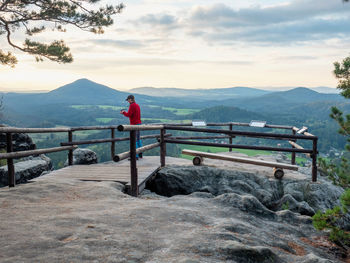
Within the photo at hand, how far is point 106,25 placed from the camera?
48.5 feet

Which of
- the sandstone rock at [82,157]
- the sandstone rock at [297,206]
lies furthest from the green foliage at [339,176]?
the sandstone rock at [82,157]

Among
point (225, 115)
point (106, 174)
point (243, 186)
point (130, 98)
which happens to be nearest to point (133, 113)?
point (130, 98)

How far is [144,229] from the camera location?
4.09 m

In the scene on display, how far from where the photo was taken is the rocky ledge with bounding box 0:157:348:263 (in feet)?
11.0

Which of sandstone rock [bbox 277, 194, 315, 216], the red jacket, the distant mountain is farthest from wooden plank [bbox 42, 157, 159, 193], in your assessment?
the distant mountain

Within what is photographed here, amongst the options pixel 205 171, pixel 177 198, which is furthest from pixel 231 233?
pixel 205 171

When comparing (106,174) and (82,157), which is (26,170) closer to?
(82,157)

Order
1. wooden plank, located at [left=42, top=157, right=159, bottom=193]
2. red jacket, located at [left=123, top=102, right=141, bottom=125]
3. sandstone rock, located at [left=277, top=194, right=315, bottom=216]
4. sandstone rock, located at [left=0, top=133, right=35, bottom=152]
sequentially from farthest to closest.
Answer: sandstone rock, located at [left=0, top=133, right=35, bottom=152] < red jacket, located at [left=123, top=102, right=141, bottom=125] < wooden plank, located at [left=42, top=157, right=159, bottom=193] < sandstone rock, located at [left=277, top=194, right=315, bottom=216]

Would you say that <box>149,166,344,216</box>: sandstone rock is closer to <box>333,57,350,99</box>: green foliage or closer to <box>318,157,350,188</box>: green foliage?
<box>318,157,350,188</box>: green foliage

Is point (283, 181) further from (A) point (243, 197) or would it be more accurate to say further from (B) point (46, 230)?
(B) point (46, 230)

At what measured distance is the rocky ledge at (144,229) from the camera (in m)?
3.35

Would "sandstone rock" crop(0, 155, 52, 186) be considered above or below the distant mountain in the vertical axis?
above

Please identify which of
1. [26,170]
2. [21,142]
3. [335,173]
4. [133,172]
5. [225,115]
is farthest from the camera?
[225,115]

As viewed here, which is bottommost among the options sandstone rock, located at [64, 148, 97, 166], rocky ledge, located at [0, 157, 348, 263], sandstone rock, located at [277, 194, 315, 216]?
sandstone rock, located at [277, 194, 315, 216]
